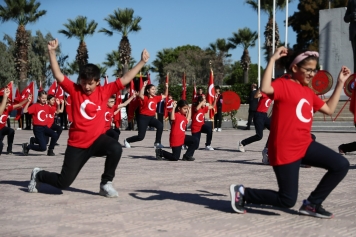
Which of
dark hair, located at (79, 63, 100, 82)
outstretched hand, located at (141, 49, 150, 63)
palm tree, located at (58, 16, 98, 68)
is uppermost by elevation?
palm tree, located at (58, 16, 98, 68)

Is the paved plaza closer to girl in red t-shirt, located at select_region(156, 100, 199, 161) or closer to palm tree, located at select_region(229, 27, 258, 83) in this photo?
girl in red t-shirt, located at select_region(156, 100, 199, 161)

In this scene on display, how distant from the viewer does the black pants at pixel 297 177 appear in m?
5.34

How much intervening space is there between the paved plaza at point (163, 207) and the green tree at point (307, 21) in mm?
49103

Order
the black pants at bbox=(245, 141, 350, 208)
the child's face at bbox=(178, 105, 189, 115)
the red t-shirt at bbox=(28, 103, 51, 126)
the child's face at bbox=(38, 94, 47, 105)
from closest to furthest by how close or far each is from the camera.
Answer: the black pants at bbox=(245, 141, 350, 208)
the child's face at bbox=(178, 105, 189, 115)
the red t-shirt at bbox=(28, 103, 51, 126)
the child's face at bbox=(38, 94, 47, 105)

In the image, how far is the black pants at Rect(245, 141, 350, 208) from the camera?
5340 millimetres

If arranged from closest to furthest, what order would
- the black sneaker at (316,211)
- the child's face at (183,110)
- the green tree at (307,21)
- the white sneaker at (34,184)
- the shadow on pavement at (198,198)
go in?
the black sneaker at (316,211), the shadow on pavement at (198,198), the white sneaker at (34,184), the child's face at (183,110), the green tree at (307,21)

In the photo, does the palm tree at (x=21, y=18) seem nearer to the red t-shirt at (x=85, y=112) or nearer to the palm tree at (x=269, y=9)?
the palm tree at (x=269, y=9)

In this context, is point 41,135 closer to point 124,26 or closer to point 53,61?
point 53,61

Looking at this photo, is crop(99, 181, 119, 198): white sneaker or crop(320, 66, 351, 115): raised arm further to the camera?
crop(99, 181, 119, 198): white sneaker

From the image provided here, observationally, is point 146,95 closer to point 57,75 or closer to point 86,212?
point 57,75

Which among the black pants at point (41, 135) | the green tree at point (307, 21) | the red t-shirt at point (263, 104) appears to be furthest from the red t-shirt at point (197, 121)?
the green tree at point (307, 21)

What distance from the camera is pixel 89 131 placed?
6738 mm

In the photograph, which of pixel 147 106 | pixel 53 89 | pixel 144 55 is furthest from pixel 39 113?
pixel 53 89

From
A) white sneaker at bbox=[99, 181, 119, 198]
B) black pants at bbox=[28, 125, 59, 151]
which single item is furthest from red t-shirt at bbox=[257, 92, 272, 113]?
white sneaker at bbox=[99, 181, 119, 198]
